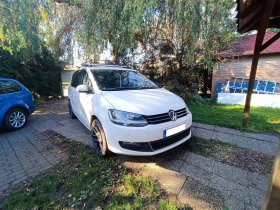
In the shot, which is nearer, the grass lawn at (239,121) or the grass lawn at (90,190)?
the grass lawn at (90,190)

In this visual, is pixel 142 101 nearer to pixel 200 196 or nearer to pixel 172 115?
pixel 172 115

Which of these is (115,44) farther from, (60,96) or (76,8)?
(60,96)

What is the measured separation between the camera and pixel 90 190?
285 centimetres

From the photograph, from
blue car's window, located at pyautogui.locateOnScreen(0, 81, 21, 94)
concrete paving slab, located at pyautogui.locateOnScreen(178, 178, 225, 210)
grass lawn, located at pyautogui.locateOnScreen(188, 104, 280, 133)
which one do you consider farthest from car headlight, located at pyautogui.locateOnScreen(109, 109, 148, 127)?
blue car's window, located at pyautogui.locateOnScreen(0, 81, 21, 94)

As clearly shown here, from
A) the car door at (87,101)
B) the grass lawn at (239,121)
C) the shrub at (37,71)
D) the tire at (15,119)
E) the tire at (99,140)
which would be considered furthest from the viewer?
the shrub at (37,71)

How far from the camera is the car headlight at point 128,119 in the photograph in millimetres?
3078

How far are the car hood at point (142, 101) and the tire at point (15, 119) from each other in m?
3.77

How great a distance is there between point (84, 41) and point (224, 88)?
8.58m

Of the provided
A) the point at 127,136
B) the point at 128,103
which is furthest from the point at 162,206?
the point at 128,103

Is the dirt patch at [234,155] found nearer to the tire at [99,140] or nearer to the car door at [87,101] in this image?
the tire at [99,140]

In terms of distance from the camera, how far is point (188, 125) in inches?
146

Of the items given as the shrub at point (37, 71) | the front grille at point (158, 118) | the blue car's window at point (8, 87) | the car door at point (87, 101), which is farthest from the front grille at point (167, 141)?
the shrub at point (37, 71)

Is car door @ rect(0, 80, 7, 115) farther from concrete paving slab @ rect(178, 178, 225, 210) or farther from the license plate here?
concrete paving slab @ rect(178, 178, 225, 210)

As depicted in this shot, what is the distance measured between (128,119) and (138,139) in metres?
0.37
